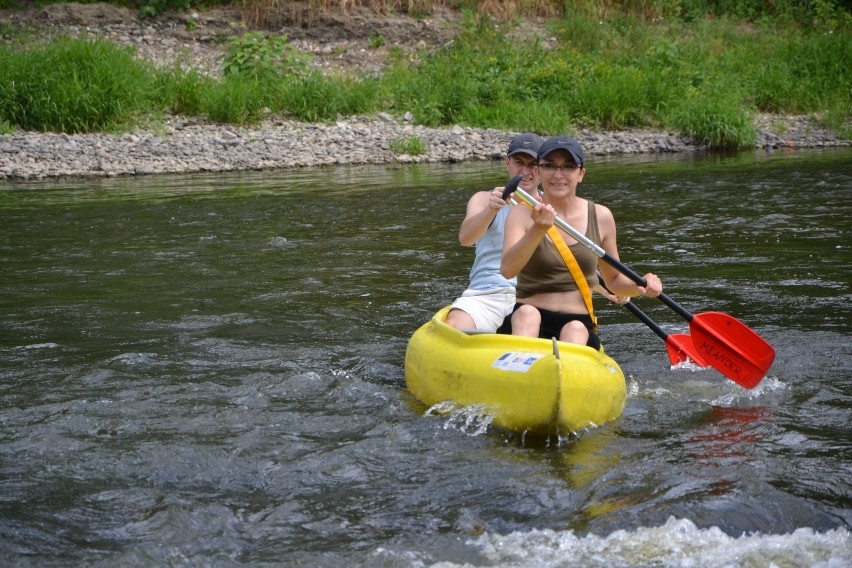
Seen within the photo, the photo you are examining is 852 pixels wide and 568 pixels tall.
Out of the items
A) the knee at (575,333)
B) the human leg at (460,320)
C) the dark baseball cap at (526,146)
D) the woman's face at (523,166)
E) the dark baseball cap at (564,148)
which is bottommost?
the human leg at (460,320)

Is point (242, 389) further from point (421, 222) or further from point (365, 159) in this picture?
point (365, 159)

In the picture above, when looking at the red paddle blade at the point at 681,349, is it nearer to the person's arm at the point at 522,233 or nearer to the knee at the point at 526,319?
the knee at the point at 526,319

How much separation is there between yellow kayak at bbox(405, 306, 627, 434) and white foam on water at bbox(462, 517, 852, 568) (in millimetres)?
723

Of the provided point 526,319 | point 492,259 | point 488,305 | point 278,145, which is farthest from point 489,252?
point 278,145

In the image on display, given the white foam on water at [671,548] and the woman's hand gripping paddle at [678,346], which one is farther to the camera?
the woman's hand gripping paddle at [678,346]

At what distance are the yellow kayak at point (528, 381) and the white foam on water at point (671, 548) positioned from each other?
28.5 inches

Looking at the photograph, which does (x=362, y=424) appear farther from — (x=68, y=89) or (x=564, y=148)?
(x=68, y=89)

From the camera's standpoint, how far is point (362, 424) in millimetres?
4258

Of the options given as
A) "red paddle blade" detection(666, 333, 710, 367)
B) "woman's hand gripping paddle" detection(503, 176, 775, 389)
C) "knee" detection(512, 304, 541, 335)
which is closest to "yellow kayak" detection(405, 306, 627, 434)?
"knee" detection(512, 304, 541, 335)

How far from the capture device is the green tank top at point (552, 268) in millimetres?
4434

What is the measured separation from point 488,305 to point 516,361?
32.5 inches

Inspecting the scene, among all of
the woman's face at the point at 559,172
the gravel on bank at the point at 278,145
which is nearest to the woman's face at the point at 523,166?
the woman's face at the point at 559,172

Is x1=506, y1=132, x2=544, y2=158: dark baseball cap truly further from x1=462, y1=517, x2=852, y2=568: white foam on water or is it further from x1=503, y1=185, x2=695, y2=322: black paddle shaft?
x1=462, y1=517, x2=852, y2=568: white foam on water

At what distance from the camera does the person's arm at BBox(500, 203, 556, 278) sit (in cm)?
405
